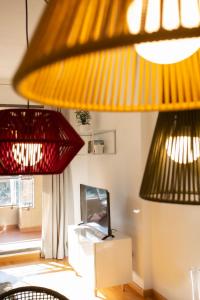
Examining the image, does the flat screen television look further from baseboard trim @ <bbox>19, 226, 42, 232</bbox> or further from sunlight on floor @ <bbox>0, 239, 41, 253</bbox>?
baseboard trim @ <bbox>19, 226, 42, 232</bbox>

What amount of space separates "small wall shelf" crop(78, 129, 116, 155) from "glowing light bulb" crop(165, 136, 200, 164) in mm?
2772

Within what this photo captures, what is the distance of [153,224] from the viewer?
3.28 metres

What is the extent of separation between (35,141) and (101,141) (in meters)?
2.87

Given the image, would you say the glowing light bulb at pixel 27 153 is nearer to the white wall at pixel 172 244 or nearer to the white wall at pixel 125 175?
the white wall at pixel 172 244

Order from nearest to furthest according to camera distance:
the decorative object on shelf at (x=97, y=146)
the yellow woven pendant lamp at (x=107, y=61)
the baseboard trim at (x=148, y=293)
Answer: the yellow woven pendant lamp at (x=107, y=61) → the baseboard trim at (x=148, y=293) → the decorative object on shelf at (x=97, y=146)

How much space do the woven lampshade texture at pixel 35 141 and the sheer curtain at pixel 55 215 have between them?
3.29m

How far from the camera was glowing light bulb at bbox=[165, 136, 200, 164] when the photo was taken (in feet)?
3.24

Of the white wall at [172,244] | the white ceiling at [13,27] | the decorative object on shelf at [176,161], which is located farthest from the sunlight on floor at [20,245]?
the decorative object on shelf at [176,161]

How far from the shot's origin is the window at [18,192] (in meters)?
6.05

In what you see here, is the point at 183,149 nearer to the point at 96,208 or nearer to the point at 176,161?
the point at 176,161

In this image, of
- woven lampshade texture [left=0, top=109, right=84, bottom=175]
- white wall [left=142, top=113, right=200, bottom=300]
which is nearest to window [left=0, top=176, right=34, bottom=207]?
white wall [left=142, top=113, right=200, bottom=300]

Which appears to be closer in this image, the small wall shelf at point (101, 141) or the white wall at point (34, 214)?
the small wall shelf at point (101, 141)

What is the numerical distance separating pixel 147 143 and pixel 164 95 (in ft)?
8.69

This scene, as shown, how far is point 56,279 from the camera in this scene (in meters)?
3.82
